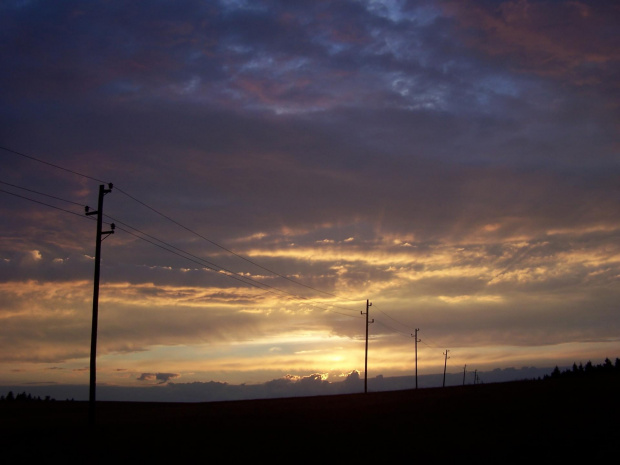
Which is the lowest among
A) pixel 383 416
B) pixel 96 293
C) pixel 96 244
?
pixel 383 416

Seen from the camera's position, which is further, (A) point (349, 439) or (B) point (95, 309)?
(B) point (95, 309)

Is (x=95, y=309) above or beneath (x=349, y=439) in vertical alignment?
above

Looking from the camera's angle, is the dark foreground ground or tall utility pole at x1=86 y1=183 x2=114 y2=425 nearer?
the dark foreground ground

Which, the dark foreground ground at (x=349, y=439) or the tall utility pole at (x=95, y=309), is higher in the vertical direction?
the tall utility pole at (x=95, y=309)

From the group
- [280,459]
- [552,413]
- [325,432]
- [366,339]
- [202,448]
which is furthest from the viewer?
[366,339]

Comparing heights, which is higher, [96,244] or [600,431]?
[96,244]

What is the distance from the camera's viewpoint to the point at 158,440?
30.2 m

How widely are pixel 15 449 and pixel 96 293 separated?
994cm

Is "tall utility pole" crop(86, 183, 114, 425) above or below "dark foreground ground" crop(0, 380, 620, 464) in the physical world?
above

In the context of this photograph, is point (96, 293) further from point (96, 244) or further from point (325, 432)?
point (325, 432)

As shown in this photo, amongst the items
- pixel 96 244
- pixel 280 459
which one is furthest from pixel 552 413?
pixel 96 244

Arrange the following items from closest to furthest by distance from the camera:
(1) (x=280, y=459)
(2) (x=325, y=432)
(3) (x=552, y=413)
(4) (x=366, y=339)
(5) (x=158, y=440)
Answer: (1) (x=280, y=459) → (5) (x=158, y=440) → (2) (x=325, y=432) → (3) (x=552, y=413) → (4) (x=366, y=339)

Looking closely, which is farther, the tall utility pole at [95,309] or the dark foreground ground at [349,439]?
the tall utility pole at [95,309]

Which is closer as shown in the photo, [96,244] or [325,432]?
[325,432]
